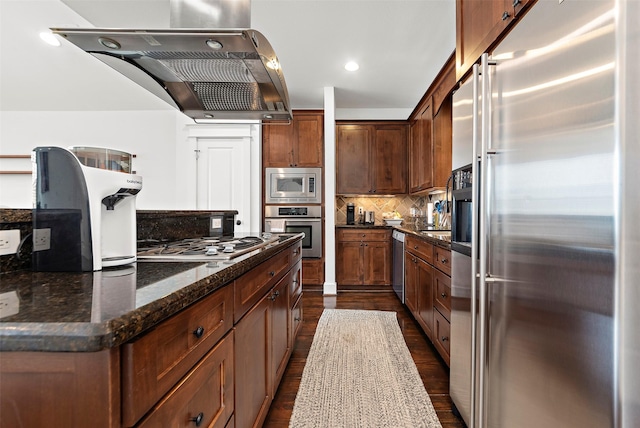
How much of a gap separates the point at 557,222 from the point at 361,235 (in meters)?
3.42

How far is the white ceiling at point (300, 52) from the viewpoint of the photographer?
2.45 metres

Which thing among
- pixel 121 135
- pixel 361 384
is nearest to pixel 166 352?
pixel 361 384

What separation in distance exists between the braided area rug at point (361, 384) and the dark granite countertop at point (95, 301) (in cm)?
110

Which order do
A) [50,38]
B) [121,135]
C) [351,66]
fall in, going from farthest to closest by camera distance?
[121,135], [351,66], [50,38]

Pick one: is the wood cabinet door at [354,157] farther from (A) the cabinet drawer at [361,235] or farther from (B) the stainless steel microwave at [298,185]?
(A) the cabinet drawer at [361,235]

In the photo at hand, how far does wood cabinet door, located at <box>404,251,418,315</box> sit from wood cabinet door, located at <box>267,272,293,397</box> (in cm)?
139

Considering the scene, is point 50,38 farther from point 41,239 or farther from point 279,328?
point 279,328

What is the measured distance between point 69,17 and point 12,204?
13.3 ft

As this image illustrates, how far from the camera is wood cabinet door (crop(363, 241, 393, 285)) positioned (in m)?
4.26

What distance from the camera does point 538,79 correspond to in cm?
97

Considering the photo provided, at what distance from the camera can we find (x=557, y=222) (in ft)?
2.90

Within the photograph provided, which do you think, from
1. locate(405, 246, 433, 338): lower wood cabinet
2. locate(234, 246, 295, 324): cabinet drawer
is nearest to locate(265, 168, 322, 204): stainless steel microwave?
locate(405, 246, 433, 338): lower wood cabinet

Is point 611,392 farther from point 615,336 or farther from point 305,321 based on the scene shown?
point 305,321

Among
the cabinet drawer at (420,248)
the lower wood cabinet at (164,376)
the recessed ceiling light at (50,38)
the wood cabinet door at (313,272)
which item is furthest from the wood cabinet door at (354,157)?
the lower wood cabinet at (164,376)
